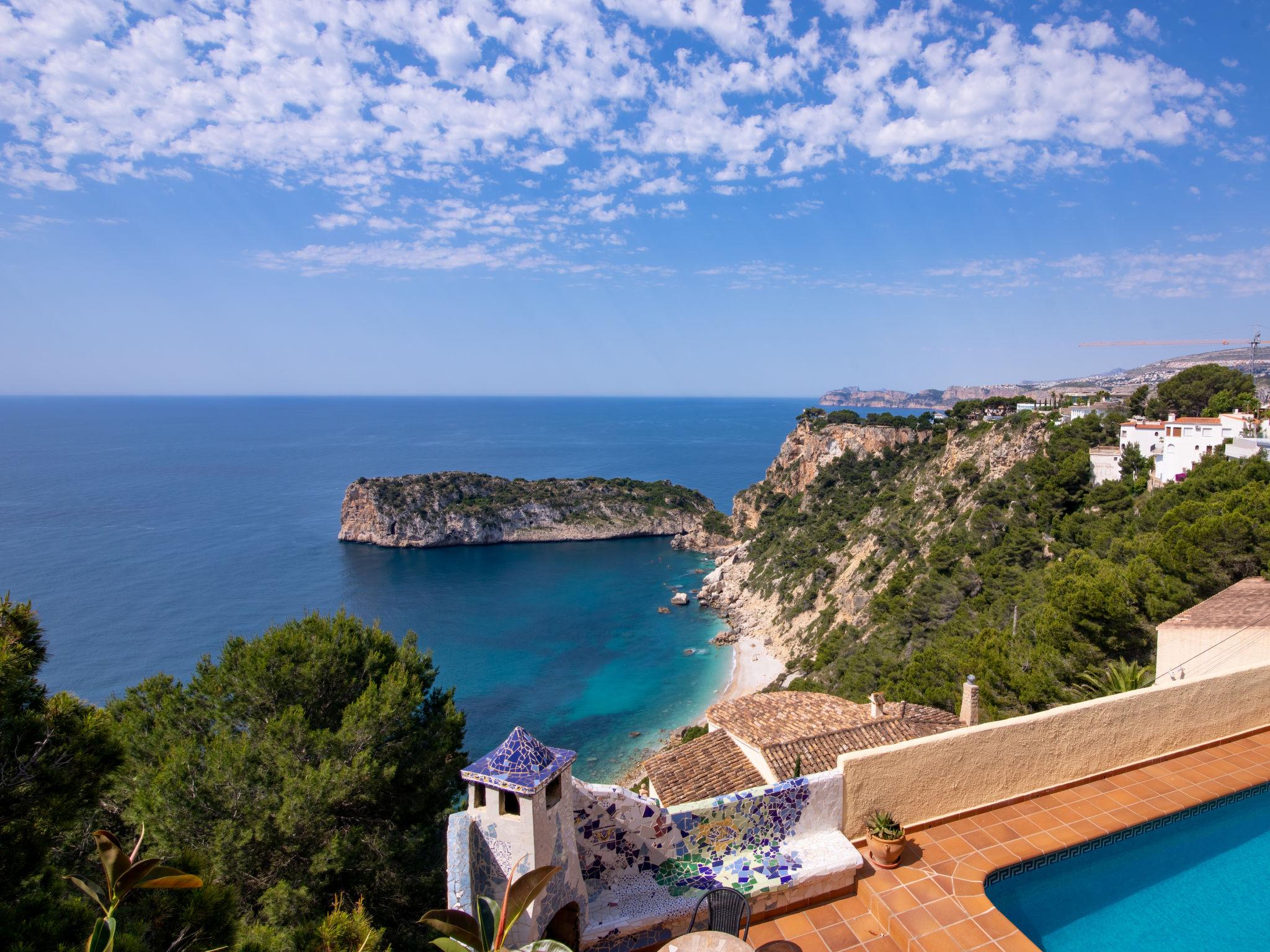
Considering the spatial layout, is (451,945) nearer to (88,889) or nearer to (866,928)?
(88,889)

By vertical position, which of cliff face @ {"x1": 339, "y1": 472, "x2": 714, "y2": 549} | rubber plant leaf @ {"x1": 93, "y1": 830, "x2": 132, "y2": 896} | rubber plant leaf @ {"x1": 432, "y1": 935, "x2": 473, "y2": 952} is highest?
rubber plant leaf @ {"x1": 93, "y1": 830, "x2": 132, "y2": 896}

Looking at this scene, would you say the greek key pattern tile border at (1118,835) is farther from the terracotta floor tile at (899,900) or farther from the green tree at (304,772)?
the green tree at (304,772)

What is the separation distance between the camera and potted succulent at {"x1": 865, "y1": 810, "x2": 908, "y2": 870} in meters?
5.02

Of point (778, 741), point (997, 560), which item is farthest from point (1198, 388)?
point (778, 741)

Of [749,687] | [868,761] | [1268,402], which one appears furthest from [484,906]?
[1268,402]

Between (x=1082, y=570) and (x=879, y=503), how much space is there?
3001cm

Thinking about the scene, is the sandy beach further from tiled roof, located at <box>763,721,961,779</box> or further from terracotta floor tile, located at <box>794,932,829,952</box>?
terracotta floor tile, located at <box>794,932,829,952</box>

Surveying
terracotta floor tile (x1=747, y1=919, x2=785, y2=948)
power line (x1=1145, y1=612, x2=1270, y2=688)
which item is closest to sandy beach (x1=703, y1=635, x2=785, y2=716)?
power line (x1=1145, y1=612, x2=1270, y2=688)

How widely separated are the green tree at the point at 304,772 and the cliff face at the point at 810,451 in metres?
51.1

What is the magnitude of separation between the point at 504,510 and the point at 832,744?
2511 inches

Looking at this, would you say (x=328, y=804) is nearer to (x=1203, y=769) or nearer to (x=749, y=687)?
(x=1203, y=769)

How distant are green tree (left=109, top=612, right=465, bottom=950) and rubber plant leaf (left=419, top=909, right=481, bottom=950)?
321 centimetres

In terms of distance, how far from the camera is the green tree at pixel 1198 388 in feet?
128

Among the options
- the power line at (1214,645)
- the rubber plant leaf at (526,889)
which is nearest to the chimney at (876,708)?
the power line at (1214,645)
